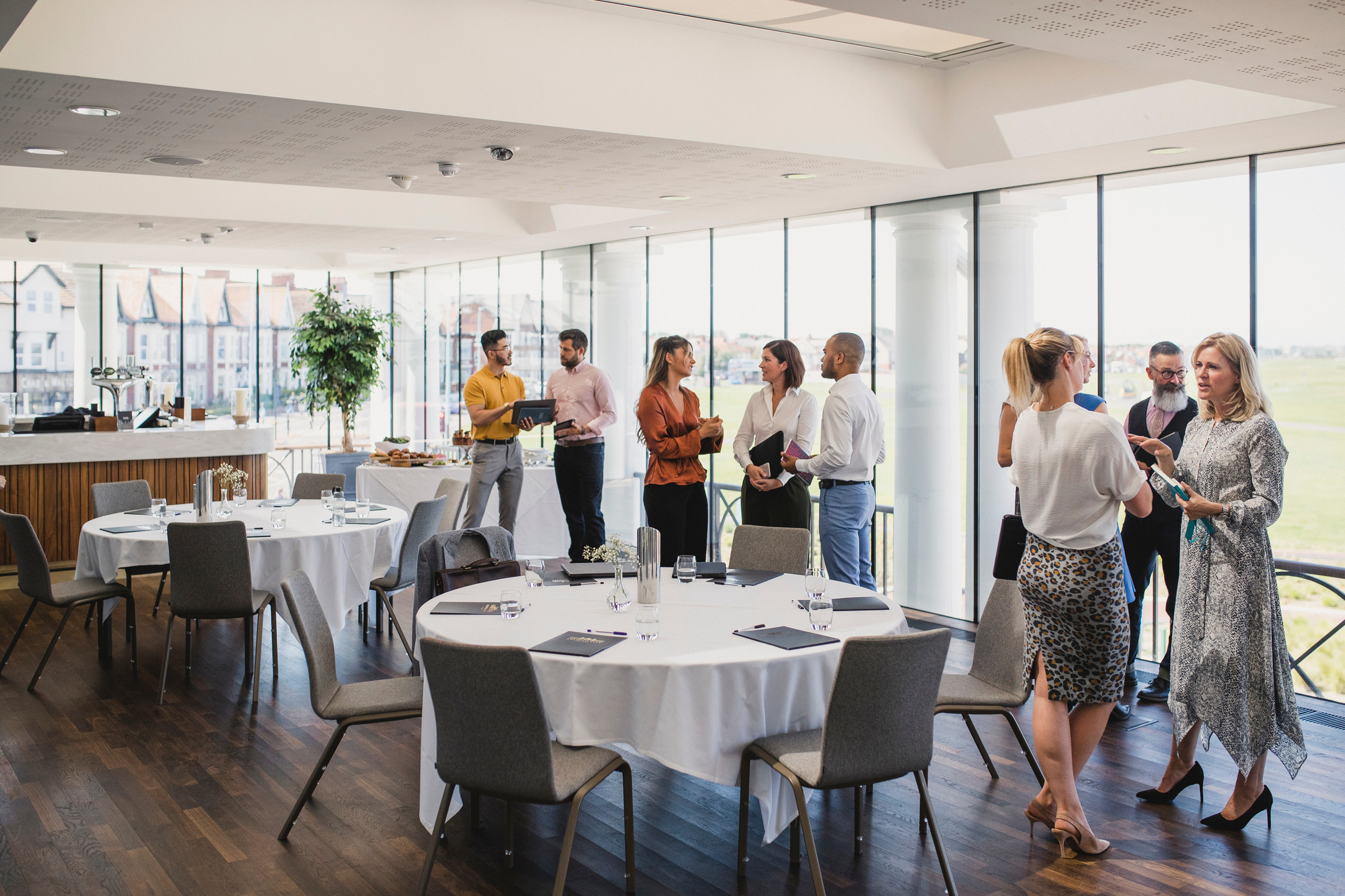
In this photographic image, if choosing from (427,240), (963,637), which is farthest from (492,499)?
(963,637)

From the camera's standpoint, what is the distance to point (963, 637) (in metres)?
6.67

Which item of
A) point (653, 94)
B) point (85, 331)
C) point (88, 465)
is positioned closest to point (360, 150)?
point (653, 94)

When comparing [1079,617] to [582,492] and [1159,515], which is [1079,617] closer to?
[1159,515]

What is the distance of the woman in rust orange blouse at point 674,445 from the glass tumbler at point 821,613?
8.18 feet

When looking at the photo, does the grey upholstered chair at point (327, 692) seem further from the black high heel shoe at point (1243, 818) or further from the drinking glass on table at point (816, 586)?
the black high heel shoe at point (1243, 818)

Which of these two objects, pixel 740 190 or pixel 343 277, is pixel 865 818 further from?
pixel 343 277

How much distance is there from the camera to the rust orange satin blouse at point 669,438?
5984 mm

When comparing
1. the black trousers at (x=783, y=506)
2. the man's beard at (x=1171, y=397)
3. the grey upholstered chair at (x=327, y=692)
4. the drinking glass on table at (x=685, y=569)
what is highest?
the man's beard at (x=1171, y=397)

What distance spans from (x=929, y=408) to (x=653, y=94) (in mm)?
3211

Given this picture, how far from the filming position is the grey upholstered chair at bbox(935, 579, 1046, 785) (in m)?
3.74

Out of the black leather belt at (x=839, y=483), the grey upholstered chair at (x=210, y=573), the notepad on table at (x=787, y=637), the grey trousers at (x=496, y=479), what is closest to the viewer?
the notepad on table at (x=787, y=637)

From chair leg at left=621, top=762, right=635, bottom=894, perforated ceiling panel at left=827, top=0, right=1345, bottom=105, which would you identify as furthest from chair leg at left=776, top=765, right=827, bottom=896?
perforated ceiling panel at left=827, top=0, right=1345, bottom=105

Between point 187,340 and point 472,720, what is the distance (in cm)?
1196

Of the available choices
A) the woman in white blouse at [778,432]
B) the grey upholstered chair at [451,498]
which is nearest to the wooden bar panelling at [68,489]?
the grey upholstered chair at [451,498]
